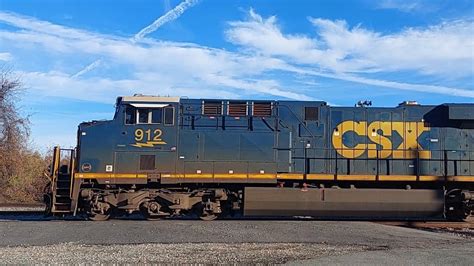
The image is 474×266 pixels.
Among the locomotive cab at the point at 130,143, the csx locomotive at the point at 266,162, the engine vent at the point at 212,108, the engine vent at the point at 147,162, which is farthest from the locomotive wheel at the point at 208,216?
the engine vent at the point at 212,108

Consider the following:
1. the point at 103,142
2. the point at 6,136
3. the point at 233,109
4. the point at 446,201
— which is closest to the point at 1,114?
the point at 6,136

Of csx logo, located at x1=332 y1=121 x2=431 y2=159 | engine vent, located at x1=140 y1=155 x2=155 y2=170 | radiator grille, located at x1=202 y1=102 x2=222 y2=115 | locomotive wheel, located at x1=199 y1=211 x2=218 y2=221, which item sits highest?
radiator grille, located at x1=202 y1=102 x2=222 y2=115

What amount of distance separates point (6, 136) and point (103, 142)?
17.3 meters

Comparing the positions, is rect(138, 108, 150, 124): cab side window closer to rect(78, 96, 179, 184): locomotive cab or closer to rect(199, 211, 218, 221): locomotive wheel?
rect(78, 96, 179, 184): locomotive cab

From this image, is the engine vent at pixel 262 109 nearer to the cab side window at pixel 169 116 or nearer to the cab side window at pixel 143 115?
the cab side window at pixel 169 116

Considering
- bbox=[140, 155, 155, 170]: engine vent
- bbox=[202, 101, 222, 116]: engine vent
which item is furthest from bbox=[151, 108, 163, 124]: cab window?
bbox=[202, 101, 222, 116]: engine vent

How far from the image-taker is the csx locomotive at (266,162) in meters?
14.5

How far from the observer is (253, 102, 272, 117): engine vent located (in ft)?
50.4

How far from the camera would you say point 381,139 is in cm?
1558

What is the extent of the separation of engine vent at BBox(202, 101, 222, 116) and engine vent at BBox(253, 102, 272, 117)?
1134mm

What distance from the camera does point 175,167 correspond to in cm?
1462

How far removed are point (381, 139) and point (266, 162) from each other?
395 cm

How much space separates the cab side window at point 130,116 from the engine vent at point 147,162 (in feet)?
3.68

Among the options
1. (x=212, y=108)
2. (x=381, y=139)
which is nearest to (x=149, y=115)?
(x=212, y=108)
